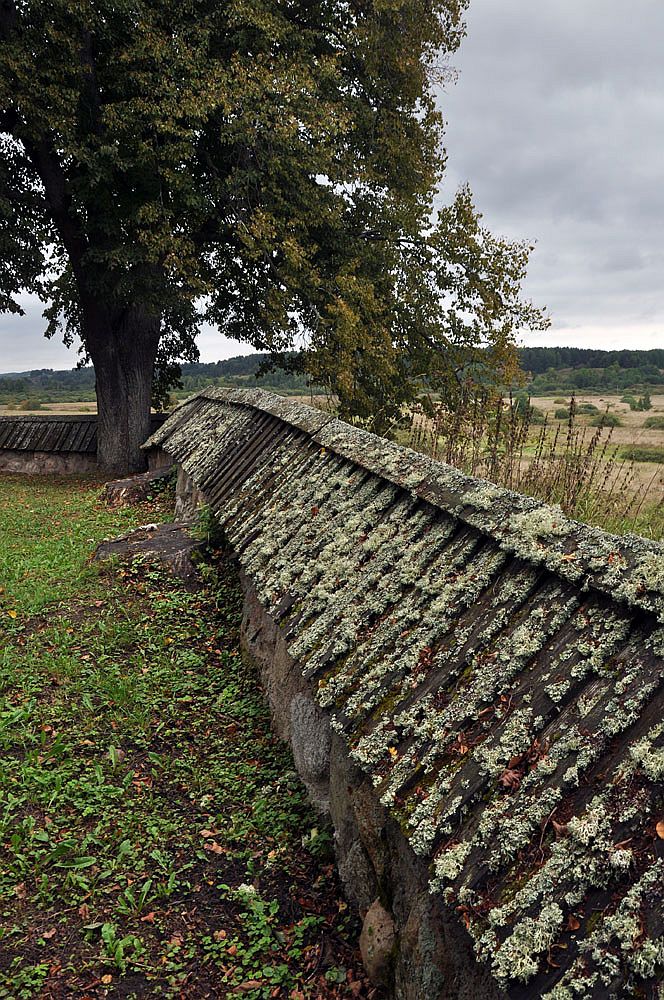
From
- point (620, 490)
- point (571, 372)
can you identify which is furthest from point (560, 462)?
point (571, 372)

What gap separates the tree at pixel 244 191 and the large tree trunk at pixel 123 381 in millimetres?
51

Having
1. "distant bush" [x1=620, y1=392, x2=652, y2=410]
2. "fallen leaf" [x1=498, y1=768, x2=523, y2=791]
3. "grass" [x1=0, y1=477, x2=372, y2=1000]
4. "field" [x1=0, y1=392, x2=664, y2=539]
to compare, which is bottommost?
"grass" [x1=0, y1=477, x2=372, y2=1000]

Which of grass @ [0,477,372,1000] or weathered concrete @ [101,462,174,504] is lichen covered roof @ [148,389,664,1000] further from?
weathered concrete @ [101,462,174,504]

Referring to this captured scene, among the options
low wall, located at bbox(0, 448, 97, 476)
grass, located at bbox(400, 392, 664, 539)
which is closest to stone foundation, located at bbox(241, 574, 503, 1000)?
grass, located at bbox(400, 392, 664, 539)

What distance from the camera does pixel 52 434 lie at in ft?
68.0

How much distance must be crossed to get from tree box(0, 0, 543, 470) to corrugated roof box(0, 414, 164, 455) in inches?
76.0

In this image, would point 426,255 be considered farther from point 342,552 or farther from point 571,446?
point 342,552

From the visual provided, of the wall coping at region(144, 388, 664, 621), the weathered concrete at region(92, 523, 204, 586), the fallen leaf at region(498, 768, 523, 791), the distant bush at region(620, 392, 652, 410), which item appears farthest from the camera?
the distant bush at region(620, 392, 652, 410)

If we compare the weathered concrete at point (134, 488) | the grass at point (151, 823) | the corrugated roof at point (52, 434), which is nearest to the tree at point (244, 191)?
the corrugated roof at point (52, 434)

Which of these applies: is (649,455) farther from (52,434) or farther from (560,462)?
(52,434)

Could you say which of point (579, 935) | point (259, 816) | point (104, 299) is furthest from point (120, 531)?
point (579, 935)

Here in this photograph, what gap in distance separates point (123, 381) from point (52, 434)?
381cm

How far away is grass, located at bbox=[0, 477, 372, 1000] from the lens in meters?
3.56

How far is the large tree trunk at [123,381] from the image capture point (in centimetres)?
1808
